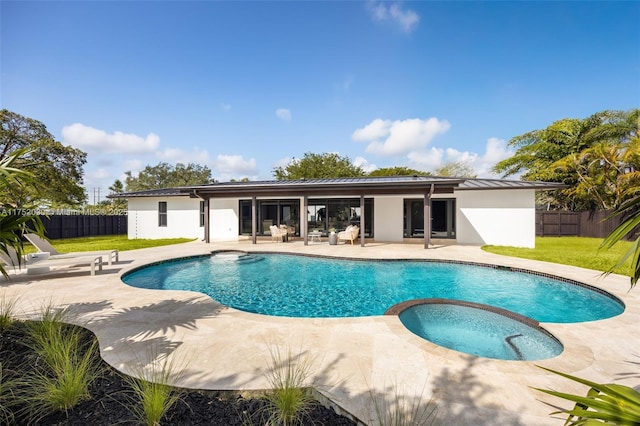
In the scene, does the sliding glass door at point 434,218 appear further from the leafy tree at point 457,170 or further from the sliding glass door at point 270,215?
the leafy tree at point 457,170

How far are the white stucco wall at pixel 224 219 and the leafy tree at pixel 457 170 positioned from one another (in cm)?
3686

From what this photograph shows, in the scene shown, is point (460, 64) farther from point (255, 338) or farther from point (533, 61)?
point (255, 338)

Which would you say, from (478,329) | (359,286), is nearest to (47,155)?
(359,286)

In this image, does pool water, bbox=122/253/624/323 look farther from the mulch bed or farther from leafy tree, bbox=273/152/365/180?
leafy tree, bbox=273/152/365/180

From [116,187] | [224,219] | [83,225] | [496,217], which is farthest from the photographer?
[116,187]

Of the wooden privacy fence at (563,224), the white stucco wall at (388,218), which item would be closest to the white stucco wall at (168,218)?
the white stucco wall at (388,218)

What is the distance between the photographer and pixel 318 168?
37.8 m

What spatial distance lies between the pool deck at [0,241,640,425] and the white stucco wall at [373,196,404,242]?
32.1ft

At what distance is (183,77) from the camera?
13297mm

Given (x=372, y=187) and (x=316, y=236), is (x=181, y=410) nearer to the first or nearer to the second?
(x=372, y=187)

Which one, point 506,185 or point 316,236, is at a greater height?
point 506,185

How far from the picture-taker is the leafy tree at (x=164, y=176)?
181 feet

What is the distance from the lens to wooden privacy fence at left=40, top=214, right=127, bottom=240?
17.7m

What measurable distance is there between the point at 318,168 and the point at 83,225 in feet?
83.1
